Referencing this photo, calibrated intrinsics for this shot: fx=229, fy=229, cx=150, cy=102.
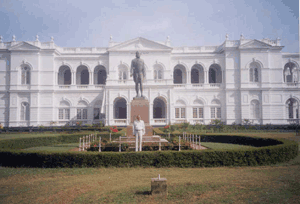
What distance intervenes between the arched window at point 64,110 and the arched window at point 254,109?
2759 cm

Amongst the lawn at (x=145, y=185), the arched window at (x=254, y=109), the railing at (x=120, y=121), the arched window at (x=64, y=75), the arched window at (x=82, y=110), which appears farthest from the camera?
the arched window at (x=64, y=75)

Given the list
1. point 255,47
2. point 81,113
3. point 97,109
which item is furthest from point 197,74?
point 81,113

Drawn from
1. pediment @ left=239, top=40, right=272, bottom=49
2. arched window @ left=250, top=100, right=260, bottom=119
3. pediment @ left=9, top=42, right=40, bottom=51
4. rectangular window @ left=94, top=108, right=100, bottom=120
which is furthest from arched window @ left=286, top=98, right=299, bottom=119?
pediment @ left=9, top=42, right=40, bottom=51

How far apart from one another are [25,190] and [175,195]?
4083mm

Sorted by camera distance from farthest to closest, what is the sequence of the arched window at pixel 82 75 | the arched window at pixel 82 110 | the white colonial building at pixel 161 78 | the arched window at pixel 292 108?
1. the arched window at pixel 82 75
2. the arched window at pixel 292 108
3. the arched window at pixel 82 110
4. the white colonial building at pixel 161 78

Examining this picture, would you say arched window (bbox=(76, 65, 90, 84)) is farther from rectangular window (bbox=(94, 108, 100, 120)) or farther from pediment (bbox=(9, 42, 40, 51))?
pediment (bbox=(9, 42, 40, 51))

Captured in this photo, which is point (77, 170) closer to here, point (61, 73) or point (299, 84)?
point (61, 73)

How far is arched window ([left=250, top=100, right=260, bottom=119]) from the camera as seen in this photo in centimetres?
3397

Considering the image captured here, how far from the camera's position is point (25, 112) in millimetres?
34125

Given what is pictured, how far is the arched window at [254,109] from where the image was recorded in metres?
34.0

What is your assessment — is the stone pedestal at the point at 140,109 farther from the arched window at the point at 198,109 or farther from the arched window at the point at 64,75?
the arched window at the point at 64,75

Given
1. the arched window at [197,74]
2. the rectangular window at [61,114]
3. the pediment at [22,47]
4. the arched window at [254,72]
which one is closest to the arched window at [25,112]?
the rectangular window at [61,114]

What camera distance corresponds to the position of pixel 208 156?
8.94 metres

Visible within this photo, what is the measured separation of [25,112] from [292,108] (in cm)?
4123
